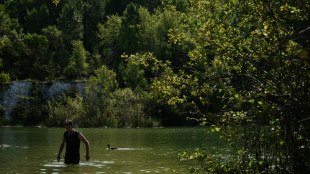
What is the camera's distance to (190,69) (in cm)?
1617

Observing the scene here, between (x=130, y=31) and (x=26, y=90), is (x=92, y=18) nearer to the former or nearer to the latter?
(x=130, y=31)

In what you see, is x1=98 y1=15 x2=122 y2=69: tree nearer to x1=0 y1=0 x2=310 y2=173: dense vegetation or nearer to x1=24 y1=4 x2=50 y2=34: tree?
x1=0 y1=0 x2=310 y2=173: dense vegetation

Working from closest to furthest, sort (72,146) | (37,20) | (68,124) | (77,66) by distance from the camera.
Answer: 1. (68,124)
2. (72,146)
3. (77,66)
4. (37,20)

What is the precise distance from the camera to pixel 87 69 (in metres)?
73.5

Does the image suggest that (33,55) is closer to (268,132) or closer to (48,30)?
(48,30)

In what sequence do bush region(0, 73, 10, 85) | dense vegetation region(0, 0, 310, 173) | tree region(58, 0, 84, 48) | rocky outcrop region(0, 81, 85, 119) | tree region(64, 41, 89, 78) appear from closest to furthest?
dense vegetation region(0, 0, 310, 173), bush region(0, 73, 10, 85), rocky outcrop region(0, 81, 85, 119), tree region(64, 41, 89, 78), tree region(58, 0, 84, 48)

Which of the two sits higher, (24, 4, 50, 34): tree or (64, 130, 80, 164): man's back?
(24, 4, 50, 34): tree

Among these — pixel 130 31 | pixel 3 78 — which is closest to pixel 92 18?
pixel 130 31

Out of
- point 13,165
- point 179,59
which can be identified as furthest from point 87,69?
point 13,165

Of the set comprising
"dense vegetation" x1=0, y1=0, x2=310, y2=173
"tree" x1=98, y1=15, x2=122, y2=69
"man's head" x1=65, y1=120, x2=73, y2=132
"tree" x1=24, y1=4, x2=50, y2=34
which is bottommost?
"man's head" x1=65, y1=120, x2=73, y2=132

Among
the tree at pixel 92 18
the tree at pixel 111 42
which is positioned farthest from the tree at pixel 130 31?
the tree at pixel 92 18

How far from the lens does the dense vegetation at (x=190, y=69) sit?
8773 mm

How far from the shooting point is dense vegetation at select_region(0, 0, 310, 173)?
877cm

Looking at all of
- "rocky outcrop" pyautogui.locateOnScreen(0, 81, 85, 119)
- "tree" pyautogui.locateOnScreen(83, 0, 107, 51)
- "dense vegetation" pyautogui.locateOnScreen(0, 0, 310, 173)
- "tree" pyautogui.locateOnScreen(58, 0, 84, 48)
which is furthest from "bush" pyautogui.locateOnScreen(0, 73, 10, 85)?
"tree" pyautogui.locateOnScreen(83, 0, 107, 51)
